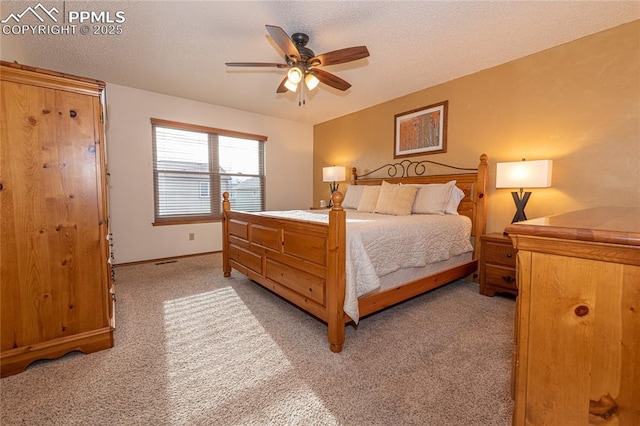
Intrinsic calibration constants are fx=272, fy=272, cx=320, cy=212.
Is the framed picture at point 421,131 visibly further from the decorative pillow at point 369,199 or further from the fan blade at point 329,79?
the fan blade at point 329,79

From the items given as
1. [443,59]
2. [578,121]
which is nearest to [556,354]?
[578,121]

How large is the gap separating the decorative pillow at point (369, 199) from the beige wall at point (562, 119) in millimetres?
933

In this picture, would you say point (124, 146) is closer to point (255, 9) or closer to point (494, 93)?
point (255, 9)

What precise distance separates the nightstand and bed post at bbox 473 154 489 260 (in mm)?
317

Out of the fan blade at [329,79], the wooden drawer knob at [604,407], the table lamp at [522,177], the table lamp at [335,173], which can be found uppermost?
the fan blade at [329,79]

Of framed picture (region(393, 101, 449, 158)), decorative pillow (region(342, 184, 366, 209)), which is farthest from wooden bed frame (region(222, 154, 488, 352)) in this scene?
decorative pillow (region(342, 184, 366, 209))

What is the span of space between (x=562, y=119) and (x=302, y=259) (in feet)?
9.35

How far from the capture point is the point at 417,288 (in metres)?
2.50

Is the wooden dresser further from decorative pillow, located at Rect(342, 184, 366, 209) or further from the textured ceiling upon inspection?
decorative pillow, located at Rect(342, 184, 366, 209)

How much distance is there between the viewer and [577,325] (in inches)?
23.5

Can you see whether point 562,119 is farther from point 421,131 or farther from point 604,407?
point 604,407

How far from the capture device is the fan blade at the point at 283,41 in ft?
6.40

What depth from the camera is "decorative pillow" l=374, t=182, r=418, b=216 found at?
312 centimetres

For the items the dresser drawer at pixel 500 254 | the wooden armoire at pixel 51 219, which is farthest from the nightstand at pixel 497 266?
the wooden armoire at pixel 51 219
